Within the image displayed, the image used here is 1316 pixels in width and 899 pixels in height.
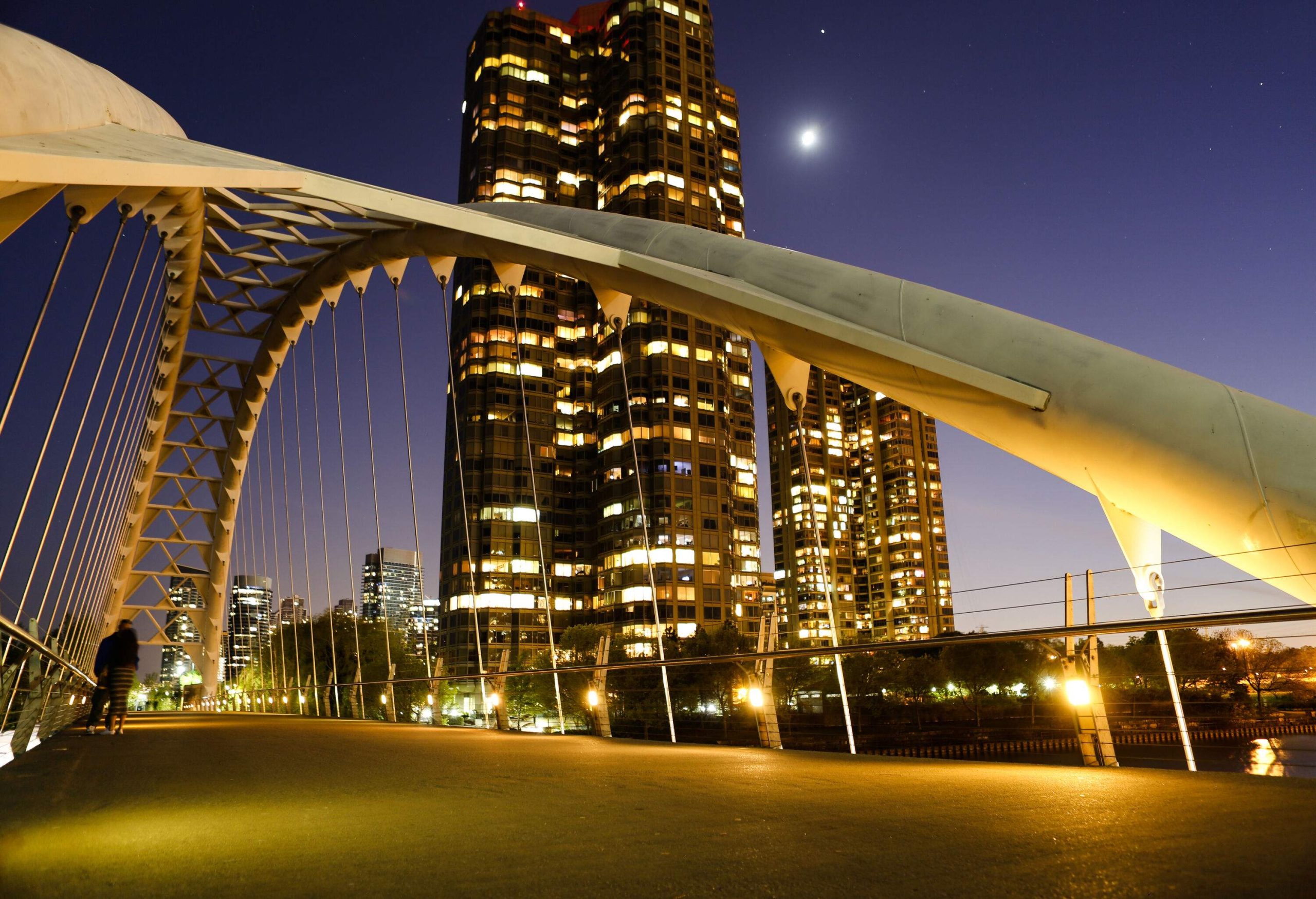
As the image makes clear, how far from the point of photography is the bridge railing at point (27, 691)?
6.48m

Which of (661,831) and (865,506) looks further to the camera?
(865,506)

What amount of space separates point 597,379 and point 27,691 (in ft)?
265

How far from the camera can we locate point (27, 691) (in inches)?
308

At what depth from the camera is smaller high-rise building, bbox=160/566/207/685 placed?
36438 millimetres

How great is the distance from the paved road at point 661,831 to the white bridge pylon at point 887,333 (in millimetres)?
2616

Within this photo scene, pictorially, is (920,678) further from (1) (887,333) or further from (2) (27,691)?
(2) (27,691)

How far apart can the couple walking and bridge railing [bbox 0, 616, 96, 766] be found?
1.24 feet

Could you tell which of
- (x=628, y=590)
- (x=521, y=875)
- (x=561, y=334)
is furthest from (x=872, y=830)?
(x=561, y=334)

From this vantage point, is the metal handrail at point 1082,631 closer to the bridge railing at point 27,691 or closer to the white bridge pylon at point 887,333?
the white bridge pylon at point 887,333

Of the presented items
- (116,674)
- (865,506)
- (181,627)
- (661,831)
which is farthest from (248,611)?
(865,506)

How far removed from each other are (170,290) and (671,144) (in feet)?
244

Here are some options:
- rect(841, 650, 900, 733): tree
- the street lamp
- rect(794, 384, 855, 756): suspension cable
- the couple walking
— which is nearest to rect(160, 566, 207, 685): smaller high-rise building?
the couple walking

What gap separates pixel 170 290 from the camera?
75.9 ft

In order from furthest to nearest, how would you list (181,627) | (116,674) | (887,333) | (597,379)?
(181,627)
(597,379)
(116,674)
(887,333)
